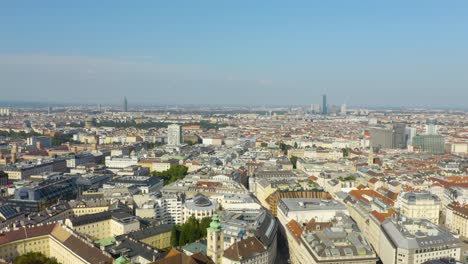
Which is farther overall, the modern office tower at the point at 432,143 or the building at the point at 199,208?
the modern office tower at the point at 432,143

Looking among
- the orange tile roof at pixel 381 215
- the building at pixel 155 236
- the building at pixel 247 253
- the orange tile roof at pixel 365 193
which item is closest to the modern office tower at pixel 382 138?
the orange tile roof at pixel 365 193

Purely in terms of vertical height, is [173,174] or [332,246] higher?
[332,246]

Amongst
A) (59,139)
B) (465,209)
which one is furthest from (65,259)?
(59,139)

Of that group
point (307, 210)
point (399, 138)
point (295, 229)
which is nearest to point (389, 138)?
point (399, 138)

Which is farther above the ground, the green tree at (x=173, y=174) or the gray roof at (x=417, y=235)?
the gray roof at (x=417, y=235)

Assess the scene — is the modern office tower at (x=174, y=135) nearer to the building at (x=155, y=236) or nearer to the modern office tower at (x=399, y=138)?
the modern office tower at (x=399, y=138)

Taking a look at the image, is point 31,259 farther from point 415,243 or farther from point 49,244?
point 415,243
